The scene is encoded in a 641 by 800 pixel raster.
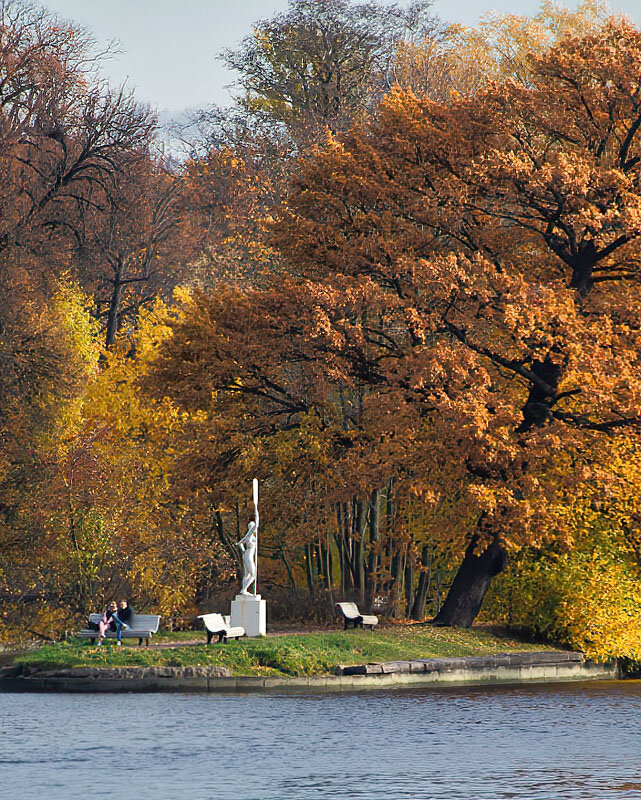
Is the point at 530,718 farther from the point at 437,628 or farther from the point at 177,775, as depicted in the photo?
the point at 437,628

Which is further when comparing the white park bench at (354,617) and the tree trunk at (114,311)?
the tree trunk at (114,311)

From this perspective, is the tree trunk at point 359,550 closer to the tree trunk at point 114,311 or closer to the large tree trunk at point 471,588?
the large tree trunk at point 471,588

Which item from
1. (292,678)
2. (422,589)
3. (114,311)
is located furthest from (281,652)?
(114,311)

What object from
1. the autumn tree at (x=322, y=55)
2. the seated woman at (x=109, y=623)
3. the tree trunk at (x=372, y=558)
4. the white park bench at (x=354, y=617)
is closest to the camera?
the seated woman at (x=109, y=623)

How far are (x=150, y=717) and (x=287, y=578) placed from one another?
25.2 m

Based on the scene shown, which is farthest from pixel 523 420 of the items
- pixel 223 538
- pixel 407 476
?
pixel 223 538

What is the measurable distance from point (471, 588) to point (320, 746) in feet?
53.0

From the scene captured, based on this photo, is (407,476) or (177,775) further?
(407,476)

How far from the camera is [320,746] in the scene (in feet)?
55.7

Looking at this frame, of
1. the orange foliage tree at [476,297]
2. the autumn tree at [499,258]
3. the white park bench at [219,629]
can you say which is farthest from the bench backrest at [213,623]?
the autumn tree at [499,258]

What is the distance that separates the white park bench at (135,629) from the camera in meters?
29.5

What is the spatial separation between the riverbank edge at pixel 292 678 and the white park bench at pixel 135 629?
305 centimetres

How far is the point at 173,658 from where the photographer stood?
84.8 feet

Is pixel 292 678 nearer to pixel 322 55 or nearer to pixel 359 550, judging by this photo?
pixel 359 550
